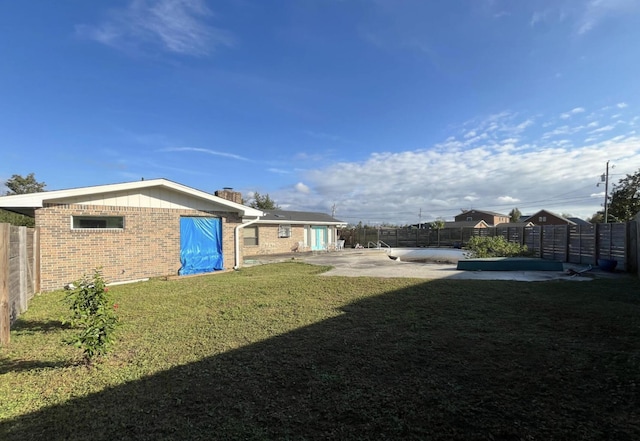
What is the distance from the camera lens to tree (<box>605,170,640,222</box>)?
2558 centimetres

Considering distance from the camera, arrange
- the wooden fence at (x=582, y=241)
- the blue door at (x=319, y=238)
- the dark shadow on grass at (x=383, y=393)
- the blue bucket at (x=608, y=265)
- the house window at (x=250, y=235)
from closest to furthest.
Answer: the dark shadow on grass at (x=383, y=393), the wooden fence at (x=582, y=241), the blue bucket at (x=608, y=265), the house window at (x=250, y=235), the blue door at (x=319, y=238)

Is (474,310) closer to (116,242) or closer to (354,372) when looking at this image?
(354,372)

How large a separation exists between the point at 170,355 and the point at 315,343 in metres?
1.81

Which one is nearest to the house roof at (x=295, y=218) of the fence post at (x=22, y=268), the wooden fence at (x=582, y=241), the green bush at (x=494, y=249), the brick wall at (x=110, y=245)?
the brick wall at (x=110, y=245)

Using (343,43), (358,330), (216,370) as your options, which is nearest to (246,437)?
(216,370)

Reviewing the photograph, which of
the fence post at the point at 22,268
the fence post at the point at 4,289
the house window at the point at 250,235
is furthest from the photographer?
the house window at the point at 250,235

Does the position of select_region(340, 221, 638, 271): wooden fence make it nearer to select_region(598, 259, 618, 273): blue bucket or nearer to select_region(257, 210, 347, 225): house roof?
select_region(598, 259, 618, 273): blue bucket

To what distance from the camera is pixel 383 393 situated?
3037 millimetres

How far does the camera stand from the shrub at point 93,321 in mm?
3627

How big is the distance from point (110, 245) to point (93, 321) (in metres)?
7.57

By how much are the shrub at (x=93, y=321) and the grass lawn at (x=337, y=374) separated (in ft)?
0.90

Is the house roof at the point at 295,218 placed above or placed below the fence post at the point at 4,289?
above

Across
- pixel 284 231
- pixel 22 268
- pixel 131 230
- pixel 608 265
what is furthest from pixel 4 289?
pixel 284 231

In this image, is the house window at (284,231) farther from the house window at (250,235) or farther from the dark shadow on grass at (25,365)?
the dark shadow on grass at (25,365)
